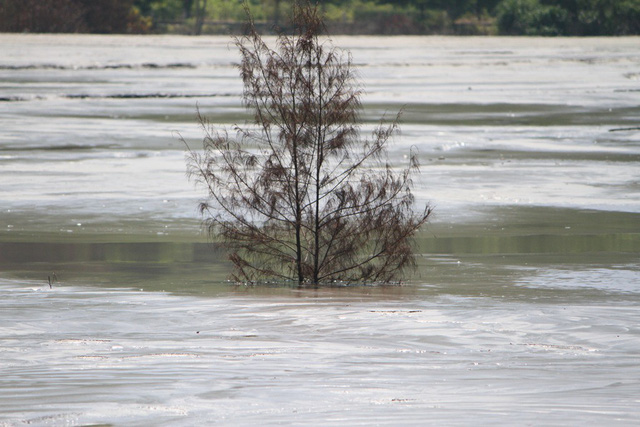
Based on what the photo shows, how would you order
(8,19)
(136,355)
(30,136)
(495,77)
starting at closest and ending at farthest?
(136,355) → (30,136) → (495,77) → (8,19)

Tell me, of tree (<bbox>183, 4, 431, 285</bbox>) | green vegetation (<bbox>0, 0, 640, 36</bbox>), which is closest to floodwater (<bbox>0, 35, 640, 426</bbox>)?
tree (<bbox>183, 4, 431, 285</bbox>)

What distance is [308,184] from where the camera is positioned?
443 inches

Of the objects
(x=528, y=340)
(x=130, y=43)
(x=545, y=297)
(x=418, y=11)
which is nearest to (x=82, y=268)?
(x=545, y=297)

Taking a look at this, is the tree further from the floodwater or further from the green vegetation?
the green vegetation

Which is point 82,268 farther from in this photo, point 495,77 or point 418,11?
point 418,11

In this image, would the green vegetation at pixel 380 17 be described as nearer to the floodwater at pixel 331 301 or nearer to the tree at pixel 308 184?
the floodwater at pixel 331 301

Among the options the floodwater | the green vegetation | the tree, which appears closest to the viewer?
the floodwater

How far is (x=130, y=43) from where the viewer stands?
220 ft

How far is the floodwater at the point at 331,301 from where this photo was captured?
21.7 ft

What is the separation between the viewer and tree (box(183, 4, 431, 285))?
10.8 metres

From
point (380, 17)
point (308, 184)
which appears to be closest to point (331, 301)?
point (308, 184)

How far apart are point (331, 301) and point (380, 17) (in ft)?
274

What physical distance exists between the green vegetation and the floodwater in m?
49.1

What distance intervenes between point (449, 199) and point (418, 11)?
248ft
